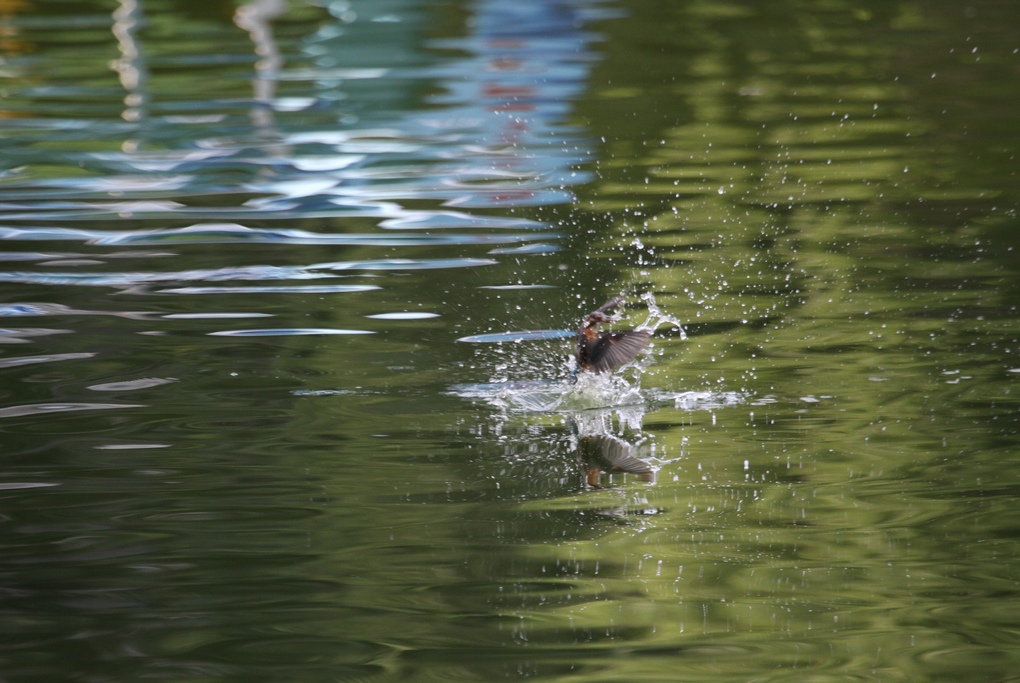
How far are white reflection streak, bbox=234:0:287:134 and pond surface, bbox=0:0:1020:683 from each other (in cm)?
19

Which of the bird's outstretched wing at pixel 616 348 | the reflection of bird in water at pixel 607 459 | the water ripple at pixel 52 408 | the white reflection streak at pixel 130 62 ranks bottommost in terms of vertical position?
the reflection of bird in water at pixel 607 459

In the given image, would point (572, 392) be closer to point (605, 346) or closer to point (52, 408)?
point (605, 346)

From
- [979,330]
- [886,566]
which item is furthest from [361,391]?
[979,330]

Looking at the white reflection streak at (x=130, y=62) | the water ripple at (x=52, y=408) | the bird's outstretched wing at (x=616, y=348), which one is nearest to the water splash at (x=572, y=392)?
the bird's outstretched wing at (x=616, y=348)

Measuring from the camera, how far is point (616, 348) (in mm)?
4191

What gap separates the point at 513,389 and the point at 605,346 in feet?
1.31

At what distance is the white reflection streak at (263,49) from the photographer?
31.6 ft

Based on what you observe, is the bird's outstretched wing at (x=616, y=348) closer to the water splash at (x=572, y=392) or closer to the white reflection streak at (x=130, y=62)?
the water splash at (x=572, y=392)

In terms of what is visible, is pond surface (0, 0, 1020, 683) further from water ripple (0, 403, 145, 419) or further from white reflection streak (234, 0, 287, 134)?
white reflection streak (234, 0, 287, 134)

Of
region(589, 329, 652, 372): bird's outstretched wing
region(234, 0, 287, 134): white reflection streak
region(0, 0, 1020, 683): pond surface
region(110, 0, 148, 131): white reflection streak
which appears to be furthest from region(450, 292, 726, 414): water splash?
region(234, 0, 287, 134): white reflection streak

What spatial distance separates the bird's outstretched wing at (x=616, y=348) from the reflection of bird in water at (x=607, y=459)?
268 mm

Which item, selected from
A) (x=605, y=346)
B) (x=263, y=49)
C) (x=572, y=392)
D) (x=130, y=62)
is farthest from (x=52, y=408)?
(x=263, y=49)

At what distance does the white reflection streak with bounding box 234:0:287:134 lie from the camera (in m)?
9.62

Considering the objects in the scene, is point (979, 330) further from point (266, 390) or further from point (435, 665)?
point (435, 665)
